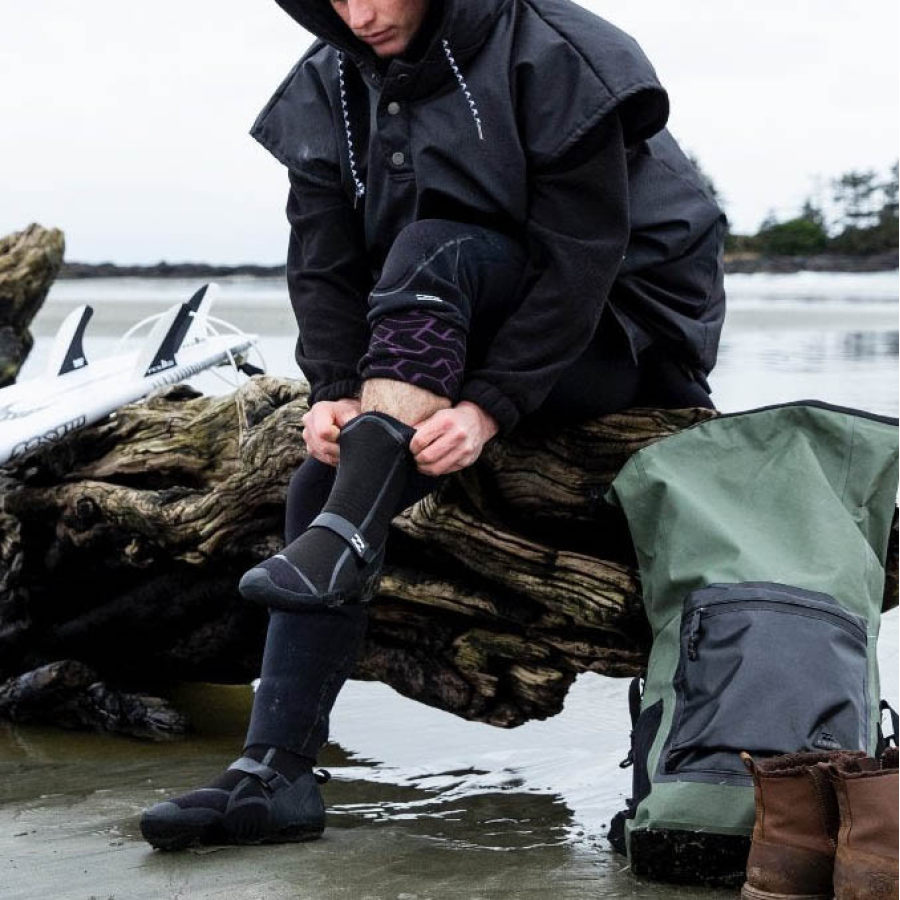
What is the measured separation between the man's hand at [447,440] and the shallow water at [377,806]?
0.84 metres

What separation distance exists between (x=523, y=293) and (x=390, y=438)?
57cm

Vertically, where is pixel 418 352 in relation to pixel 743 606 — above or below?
above

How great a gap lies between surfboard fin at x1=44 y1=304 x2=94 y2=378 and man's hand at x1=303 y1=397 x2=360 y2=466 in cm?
281

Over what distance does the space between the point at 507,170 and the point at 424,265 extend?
0.31 metres

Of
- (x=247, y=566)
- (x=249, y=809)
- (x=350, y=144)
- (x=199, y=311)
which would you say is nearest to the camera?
(x=249, y=809)

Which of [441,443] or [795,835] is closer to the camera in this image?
[795,835]

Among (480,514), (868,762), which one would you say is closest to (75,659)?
(480,514)

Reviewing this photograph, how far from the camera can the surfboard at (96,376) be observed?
5.33 meters

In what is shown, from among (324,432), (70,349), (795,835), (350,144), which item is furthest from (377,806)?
(70,349)

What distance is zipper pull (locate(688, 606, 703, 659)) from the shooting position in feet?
11.2

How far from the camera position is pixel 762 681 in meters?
3.22

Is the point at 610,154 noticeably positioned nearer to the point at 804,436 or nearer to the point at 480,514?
the point at 804,436

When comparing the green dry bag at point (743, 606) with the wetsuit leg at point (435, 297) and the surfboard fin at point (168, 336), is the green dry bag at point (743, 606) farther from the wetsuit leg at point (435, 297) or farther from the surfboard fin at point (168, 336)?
the surfboard fin at point (168, 336)

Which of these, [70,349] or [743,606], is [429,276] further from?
[70,349]
